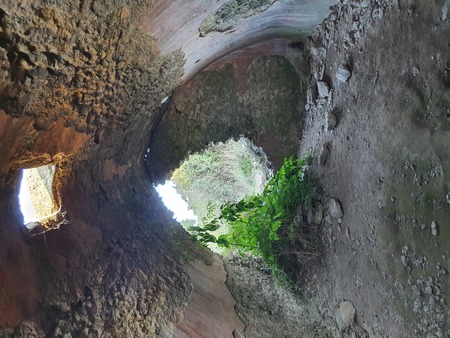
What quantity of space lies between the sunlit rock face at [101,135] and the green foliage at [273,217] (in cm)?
52

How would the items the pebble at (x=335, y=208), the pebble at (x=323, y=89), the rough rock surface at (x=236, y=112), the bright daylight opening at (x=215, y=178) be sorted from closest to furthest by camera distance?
the pebble at (x=335, y=208)
the pebble at (x=323, y=89)
the rough rock surface at (x=236, y=112)
the bright daylight opening at (x=215, y=178)

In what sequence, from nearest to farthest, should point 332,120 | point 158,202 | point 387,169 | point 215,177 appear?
point 387,169, point 332,120, point 158,202, point 215,177

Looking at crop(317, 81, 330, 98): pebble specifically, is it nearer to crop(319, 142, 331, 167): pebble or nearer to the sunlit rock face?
crop(319, 142, 331, 167): pebble

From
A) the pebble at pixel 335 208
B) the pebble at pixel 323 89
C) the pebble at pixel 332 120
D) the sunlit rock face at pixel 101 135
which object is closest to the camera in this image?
the sunlit rock face at pixel 101 135

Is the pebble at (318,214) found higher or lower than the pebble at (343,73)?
lower

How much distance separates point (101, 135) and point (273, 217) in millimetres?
1568

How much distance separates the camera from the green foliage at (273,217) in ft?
12.0

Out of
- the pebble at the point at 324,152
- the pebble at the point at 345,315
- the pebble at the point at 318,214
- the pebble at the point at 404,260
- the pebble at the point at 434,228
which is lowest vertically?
the pebble at the point at 345,315

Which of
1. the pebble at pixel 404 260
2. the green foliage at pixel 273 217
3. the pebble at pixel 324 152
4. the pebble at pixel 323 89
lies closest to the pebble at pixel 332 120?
the pebble at pixel 324 152

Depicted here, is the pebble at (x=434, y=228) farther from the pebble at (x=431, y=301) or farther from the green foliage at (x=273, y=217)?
the green foliage at (x=273, y=217)

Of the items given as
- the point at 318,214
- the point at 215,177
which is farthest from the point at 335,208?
the point at 215,177

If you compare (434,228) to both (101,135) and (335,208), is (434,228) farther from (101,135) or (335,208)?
(101,135)

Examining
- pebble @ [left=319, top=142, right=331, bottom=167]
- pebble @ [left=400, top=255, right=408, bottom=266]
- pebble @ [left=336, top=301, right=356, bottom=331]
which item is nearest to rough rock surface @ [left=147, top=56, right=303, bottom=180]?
pebble @ [left=319, top=142, right=331, bottom=167]

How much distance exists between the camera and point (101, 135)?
3.06 meters
